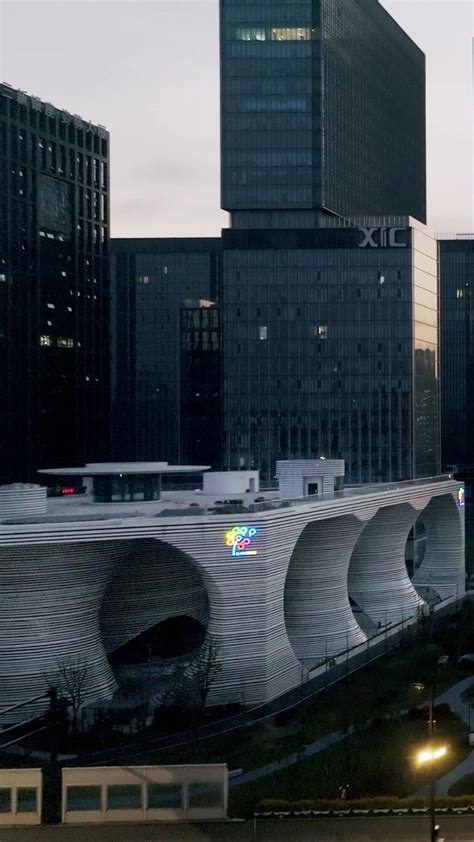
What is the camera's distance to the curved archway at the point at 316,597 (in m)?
83.1

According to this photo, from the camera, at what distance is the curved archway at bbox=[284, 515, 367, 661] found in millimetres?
83125

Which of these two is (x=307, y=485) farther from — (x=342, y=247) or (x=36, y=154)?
(x=36, y=154)

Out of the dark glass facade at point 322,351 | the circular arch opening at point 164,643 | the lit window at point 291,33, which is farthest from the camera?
the lit window at point 291,33

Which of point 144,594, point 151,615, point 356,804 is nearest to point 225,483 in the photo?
point 151,615

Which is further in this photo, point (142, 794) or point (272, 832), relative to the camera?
point (142, 794)

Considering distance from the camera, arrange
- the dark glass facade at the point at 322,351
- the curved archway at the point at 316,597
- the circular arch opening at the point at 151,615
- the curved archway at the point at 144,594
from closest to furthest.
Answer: the circular arch opening at the point at 151,615, the curved archway at the point at 144,594, the curved archway at the point at 316,597, the dark glass facade at the point at 322,351

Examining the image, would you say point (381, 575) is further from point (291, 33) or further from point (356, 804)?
point (291, 33)

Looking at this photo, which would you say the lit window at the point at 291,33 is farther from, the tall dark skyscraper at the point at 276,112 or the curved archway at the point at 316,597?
the curved archway at the point at 316,597

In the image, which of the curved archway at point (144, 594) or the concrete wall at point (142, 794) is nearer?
the concrete wall at point (142, 794)

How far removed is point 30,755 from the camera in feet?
193

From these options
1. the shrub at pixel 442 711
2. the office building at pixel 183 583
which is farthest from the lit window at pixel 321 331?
the shrub at pixel 442 711

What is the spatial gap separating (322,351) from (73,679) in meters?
86.8

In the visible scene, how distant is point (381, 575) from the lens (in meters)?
100

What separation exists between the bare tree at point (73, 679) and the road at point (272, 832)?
17865 mm
